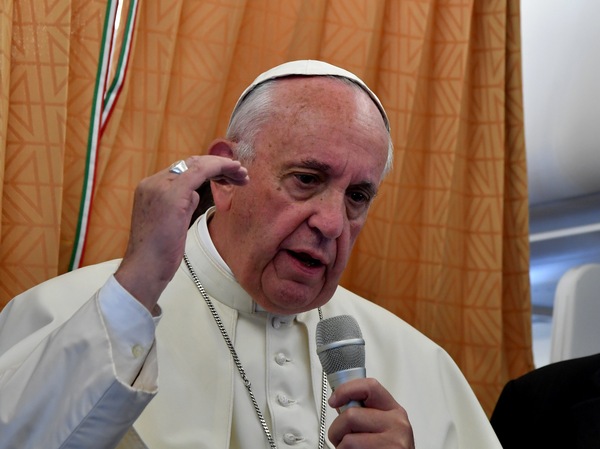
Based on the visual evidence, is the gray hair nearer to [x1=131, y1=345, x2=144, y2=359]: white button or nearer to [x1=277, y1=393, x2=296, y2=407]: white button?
[x1=277, y1=393, x2=296, y2=407]: white button

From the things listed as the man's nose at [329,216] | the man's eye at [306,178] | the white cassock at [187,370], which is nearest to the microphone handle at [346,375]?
the white cassock at [187,370]

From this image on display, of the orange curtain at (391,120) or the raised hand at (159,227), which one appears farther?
the orange curtain at (391,120)

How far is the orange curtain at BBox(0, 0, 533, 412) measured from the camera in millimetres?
2695

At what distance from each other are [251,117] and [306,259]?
1.25 feet

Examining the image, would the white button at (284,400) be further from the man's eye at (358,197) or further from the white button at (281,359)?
the man's eye at (358,197)

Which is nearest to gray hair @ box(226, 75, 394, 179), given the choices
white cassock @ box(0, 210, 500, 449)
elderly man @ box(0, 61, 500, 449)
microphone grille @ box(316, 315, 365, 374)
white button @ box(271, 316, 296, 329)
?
elderly man @ box(0, 61, 500, 449)

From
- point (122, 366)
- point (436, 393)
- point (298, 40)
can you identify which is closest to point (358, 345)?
point (122, 366)

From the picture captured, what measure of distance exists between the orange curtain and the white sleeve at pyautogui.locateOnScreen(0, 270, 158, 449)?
0.86m

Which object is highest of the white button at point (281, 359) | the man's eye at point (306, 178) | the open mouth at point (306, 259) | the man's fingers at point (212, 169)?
the man's fingers at point (212, 169)

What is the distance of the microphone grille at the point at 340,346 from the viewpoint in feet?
6.25

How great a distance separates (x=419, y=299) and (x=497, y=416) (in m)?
0.55

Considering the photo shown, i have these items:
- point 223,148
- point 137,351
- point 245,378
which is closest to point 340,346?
point 137,351

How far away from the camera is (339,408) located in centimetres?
186

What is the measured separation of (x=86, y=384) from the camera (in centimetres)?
184
